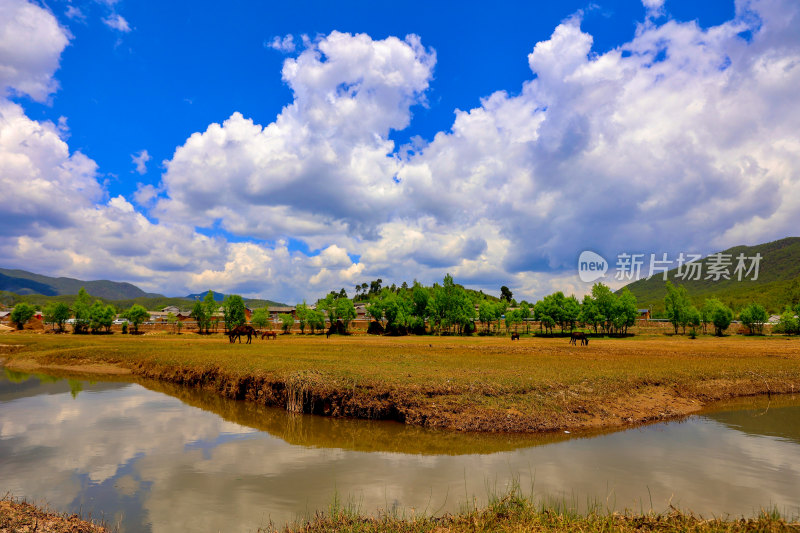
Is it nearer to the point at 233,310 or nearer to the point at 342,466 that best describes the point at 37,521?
the point at 342,466

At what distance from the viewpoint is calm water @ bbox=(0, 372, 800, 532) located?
13.5 metres

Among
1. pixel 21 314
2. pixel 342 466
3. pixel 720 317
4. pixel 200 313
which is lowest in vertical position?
pixel 342 466

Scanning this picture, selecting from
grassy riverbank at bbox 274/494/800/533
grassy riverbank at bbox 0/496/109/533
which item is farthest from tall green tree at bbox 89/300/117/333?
grassy riverbank at bbox 274/494/800/533

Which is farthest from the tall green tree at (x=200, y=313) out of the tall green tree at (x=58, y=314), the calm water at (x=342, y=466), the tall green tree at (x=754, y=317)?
the tall green tree at (x=754, y=317)

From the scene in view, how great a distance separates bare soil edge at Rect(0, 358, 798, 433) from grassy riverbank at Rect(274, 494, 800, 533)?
10885 millimetres

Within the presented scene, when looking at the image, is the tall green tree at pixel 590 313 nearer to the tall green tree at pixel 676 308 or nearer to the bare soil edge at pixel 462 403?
the tall green tree at pixel 676 308

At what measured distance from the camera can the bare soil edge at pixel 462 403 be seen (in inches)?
893

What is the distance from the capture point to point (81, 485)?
49.0ft

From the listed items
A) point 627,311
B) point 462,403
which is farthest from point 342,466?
point 627,311

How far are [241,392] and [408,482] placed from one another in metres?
21.0

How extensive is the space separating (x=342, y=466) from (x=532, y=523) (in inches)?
353

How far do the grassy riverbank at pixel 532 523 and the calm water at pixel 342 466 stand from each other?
1771 millimetres

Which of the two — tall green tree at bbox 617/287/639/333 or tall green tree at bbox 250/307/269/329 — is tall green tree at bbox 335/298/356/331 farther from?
tall green tree at bbox 617/287/639/333

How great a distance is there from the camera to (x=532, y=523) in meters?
10.6
